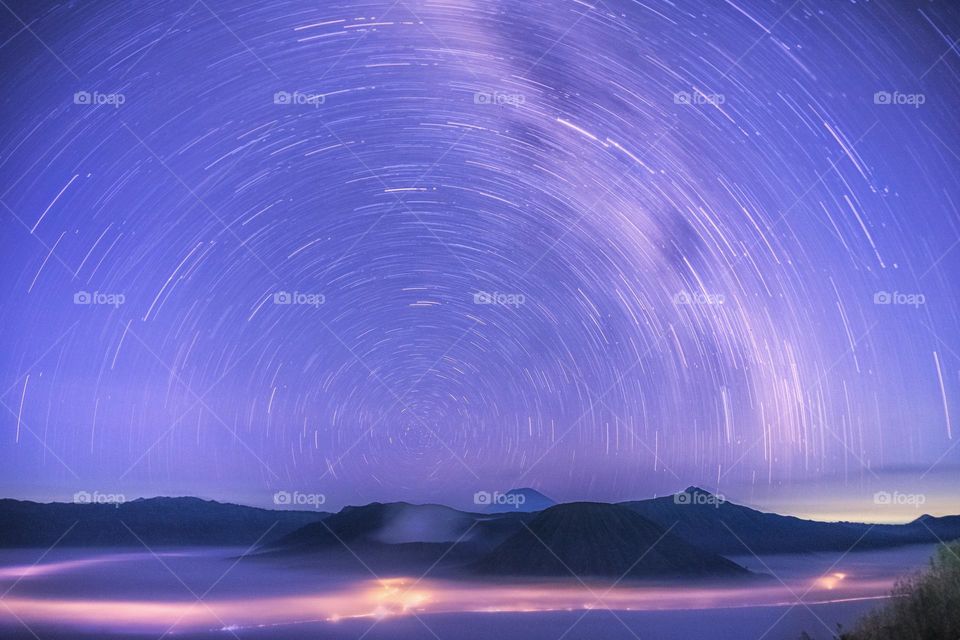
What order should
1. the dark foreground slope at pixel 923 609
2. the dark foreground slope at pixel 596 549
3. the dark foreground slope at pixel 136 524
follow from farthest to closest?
the dark foreground slope at pixel 596 549 → the dark foreground slope at pixel 136 524 → the dark foreground slope at pixel 923 609

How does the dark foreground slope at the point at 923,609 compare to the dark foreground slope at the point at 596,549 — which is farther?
the dark foreground slope at the point at 596,549

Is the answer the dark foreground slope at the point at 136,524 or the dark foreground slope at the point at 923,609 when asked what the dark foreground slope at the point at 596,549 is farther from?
the dark foreground slope at the point at 923,609

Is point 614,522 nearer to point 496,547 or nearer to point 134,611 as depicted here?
point 496,547

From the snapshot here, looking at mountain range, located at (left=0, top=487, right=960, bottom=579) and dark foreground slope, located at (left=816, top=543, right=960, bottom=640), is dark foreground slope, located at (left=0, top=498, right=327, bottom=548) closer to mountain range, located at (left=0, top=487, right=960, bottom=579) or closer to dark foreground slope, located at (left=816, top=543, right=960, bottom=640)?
mountain range, located at (left=0, top=487, right=960, bottom=579)

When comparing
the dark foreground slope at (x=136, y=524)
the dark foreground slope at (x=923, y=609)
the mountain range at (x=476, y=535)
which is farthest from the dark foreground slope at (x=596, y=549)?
the dark foreground slope at (x=923, y=609)

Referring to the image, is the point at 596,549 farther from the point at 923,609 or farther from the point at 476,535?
the point at 923,609
